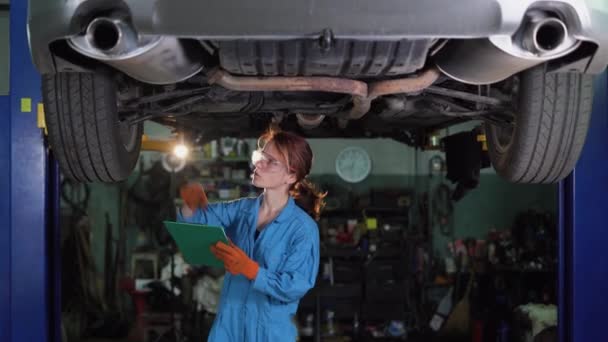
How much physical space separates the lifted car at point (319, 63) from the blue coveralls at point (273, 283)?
0.50 m

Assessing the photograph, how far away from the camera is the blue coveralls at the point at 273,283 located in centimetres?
199

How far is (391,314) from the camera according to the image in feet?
18.7

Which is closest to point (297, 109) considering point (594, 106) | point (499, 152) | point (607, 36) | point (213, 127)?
point (499, 152)

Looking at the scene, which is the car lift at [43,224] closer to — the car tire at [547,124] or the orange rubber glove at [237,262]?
the car tire at [547,124]

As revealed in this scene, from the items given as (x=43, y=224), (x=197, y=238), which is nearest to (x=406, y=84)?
(x=197, y=238)

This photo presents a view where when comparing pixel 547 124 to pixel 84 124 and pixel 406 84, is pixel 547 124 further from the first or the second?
pixel 84 124

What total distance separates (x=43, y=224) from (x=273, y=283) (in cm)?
153

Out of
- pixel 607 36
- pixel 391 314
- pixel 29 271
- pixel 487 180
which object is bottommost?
pixel 391 314

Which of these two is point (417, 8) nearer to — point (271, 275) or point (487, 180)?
point (271, 275)

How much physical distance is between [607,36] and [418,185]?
5384mm

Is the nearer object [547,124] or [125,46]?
[125,46]

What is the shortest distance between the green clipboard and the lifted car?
318mm

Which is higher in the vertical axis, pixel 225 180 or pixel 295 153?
pixel 295 153

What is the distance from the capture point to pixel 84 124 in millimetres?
1793
